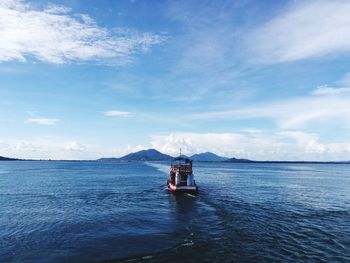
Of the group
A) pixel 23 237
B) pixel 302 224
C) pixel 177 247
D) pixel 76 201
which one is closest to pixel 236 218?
pixel 302 224

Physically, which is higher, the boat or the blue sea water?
the boat

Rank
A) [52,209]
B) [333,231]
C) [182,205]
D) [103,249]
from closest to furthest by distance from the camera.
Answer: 1. [103,249]
2. [333,231]
3. [52,209]
4. [182,205]

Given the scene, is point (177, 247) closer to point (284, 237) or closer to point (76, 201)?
point (284, 237)

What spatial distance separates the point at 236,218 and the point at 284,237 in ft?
36.5

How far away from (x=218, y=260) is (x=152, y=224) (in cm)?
1643

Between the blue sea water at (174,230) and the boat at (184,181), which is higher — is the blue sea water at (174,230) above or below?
below

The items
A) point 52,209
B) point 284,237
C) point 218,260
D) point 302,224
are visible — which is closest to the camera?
point 218,260

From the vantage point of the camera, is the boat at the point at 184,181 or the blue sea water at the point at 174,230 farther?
the boat at the point at 184,181

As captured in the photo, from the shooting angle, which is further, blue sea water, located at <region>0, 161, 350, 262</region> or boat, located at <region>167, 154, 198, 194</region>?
boat, located at <region>167, 154, 198, 194</region>

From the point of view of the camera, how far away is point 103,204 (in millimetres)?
60219

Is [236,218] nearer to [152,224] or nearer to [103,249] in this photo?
[152,224]

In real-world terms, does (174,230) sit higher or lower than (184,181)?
lower

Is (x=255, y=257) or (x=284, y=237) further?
(x=284, y=237)

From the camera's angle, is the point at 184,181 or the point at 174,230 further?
the point at 184,181
